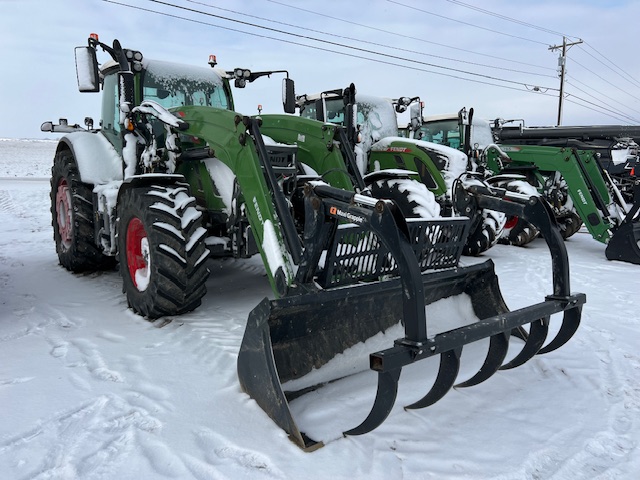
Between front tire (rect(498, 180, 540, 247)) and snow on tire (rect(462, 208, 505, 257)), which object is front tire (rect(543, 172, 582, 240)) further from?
snow on tire (rect(462, 208, 505, 257))

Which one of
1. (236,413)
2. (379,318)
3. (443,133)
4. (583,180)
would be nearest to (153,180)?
(379,318)

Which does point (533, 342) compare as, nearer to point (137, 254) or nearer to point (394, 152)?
point (137, 254)

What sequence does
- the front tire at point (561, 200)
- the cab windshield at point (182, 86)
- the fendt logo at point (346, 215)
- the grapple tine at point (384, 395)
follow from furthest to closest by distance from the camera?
the front tire at point (561, 200), the cab windshield at point (182, 86), the fendt logo at point (346, 215), the grapple tine at point (384, 395)

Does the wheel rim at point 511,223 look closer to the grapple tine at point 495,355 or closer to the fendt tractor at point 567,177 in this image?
the fendt tractor at point 567,177

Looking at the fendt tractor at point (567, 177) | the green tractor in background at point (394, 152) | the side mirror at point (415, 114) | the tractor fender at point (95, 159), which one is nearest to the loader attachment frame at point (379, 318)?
the tractor fender at point (95, 159)

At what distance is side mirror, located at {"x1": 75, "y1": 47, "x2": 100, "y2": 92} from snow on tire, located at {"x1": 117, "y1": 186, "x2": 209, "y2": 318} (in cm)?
115

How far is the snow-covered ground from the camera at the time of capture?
2.50m

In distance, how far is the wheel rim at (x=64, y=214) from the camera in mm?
6590

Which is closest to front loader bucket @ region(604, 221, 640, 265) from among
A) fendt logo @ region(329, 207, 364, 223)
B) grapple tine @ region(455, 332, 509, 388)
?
grapple tine @ region(455, 332, 509, 388)

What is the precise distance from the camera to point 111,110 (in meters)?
5.89

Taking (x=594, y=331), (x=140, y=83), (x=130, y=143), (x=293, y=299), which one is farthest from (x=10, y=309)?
(x=594, y=331)

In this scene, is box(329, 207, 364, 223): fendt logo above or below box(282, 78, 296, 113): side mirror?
below

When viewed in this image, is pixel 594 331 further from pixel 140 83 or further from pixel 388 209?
pixel 140 83

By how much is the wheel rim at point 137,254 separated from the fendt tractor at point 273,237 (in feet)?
0.04
